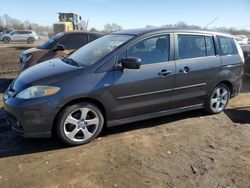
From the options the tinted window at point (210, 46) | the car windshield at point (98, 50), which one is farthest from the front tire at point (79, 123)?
the tinted window at point (210, 46)

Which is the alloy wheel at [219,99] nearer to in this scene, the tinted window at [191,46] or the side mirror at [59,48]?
the tinted window at [191,46]

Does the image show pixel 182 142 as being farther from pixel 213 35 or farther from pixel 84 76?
pixel 213 35

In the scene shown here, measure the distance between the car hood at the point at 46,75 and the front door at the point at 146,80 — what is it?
72cm

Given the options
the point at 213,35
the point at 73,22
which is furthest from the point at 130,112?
the point at 73,22

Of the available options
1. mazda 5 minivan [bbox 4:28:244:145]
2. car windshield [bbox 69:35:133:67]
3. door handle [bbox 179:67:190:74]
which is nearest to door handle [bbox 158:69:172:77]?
mazda 5 minivan [bbox 4:28:244:145]

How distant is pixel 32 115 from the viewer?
15.1 ft

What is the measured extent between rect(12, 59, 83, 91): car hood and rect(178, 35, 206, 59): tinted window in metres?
1.95

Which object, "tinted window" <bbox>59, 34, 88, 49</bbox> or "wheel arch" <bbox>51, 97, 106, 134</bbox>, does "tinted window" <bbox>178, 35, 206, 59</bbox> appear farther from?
"tinted window" <bbox>59, 34, 88, 49</bbox>

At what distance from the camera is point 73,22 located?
34750 mm

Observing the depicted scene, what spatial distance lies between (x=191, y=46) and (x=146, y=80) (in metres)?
1.27

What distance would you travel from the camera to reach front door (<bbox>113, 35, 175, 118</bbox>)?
520cm

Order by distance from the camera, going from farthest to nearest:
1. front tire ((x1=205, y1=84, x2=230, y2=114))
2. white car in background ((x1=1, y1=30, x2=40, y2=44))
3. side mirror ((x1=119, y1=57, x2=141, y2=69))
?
white car in background ((x1=1, y1=30, x2=40, y2=44))
front tire ((x1=205, y1=84, x2=230, y2=114))
side mirror ((x1=119, y1=57, x2=141, y2=69))

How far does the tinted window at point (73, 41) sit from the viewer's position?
9820 mm

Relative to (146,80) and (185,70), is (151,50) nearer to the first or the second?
(146,80)
